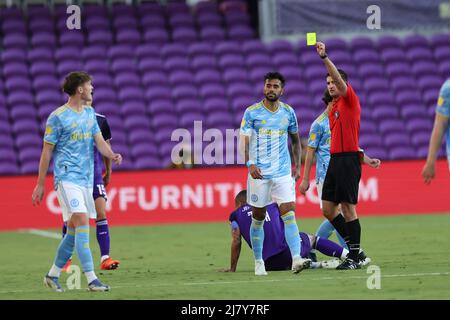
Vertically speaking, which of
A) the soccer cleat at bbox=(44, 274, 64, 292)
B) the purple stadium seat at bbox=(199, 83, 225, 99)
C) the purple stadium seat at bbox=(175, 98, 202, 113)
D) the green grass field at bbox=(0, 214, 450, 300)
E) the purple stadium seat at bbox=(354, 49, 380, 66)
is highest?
the purple stadium seat at bbox=(354, 49, 380, 66)

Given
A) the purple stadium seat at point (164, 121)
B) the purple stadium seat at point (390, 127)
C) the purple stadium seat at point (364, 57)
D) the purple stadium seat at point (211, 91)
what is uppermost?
the purple stadium seat at point (364, 57)

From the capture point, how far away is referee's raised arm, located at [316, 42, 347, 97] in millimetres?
11312

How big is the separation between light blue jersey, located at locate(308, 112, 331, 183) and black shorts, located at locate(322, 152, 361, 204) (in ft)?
2.63

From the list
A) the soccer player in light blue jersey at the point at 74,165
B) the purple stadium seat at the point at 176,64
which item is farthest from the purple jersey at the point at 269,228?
the purple stadium seat at the point at 176,64

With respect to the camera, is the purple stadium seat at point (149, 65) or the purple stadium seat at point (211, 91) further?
the purple stadium seat at point (149, 65)

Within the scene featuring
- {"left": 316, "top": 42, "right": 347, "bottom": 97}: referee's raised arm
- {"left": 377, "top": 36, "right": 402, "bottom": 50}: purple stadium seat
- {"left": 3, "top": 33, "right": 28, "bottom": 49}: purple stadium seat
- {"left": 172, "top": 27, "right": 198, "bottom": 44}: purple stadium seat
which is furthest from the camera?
{"left": 377, "top": 36, "right": 402, "bottom": 50}: purple stadium seat

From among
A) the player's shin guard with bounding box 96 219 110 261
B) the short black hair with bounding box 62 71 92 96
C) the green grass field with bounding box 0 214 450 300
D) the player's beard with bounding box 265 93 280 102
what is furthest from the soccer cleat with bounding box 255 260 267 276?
the short black hair with bounding box 62 71 92 96

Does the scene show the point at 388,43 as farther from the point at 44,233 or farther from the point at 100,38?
the point at 44,233

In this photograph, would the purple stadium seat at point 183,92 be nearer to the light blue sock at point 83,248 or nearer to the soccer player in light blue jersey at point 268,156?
the soccer player in light blue jersey at point 268,156

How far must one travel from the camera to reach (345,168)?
1211cm

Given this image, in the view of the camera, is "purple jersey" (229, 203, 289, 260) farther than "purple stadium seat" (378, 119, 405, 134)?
No

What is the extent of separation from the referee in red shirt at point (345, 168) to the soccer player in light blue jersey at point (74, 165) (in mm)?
2745

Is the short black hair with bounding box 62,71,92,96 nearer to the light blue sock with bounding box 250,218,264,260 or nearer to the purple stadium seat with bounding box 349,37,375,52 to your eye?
the light blue sock with bounding box 250,218,264,260

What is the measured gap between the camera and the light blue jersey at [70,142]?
34.7ft
